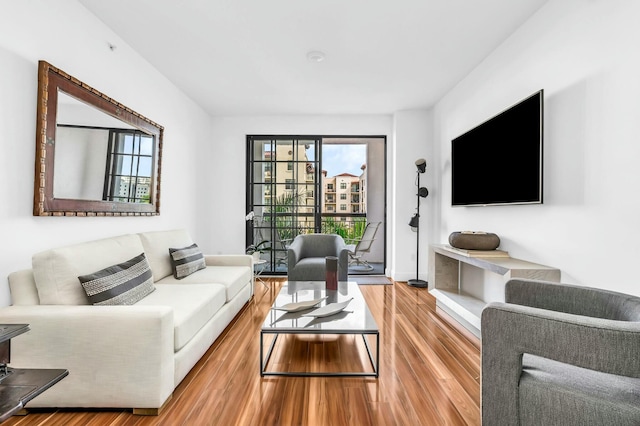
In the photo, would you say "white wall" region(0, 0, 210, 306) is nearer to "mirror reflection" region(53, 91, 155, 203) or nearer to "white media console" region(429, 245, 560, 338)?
"mirror reflection" region(53, 91, 155, 203)

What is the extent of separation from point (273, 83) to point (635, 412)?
12.9ft

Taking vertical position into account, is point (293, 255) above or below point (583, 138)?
below

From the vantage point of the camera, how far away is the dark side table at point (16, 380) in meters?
1.15

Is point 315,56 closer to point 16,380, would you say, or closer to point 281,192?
point 281,192

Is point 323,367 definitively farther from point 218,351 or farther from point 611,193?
point 611,193

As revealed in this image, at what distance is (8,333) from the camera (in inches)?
47.6

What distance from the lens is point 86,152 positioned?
94.9 inches

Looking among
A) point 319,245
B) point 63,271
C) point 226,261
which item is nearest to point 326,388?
point 63,271

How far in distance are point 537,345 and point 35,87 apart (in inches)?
121

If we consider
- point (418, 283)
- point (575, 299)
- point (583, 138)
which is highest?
point (583, 138)

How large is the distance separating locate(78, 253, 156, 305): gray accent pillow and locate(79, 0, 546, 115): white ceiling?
6.50ft

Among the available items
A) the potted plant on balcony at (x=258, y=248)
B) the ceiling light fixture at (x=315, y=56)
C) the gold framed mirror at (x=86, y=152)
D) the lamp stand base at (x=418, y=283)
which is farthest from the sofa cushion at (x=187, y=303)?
the lamp stand base at (x=418, y=283)

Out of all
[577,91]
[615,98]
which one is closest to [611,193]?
[615,98]

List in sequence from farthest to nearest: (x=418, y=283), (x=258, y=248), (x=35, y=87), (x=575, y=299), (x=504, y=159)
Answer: (x=258, y=248)
(x=418, y=283)
(x=504, y=159)
(x=35, y=87)
(x=575, y=299)
